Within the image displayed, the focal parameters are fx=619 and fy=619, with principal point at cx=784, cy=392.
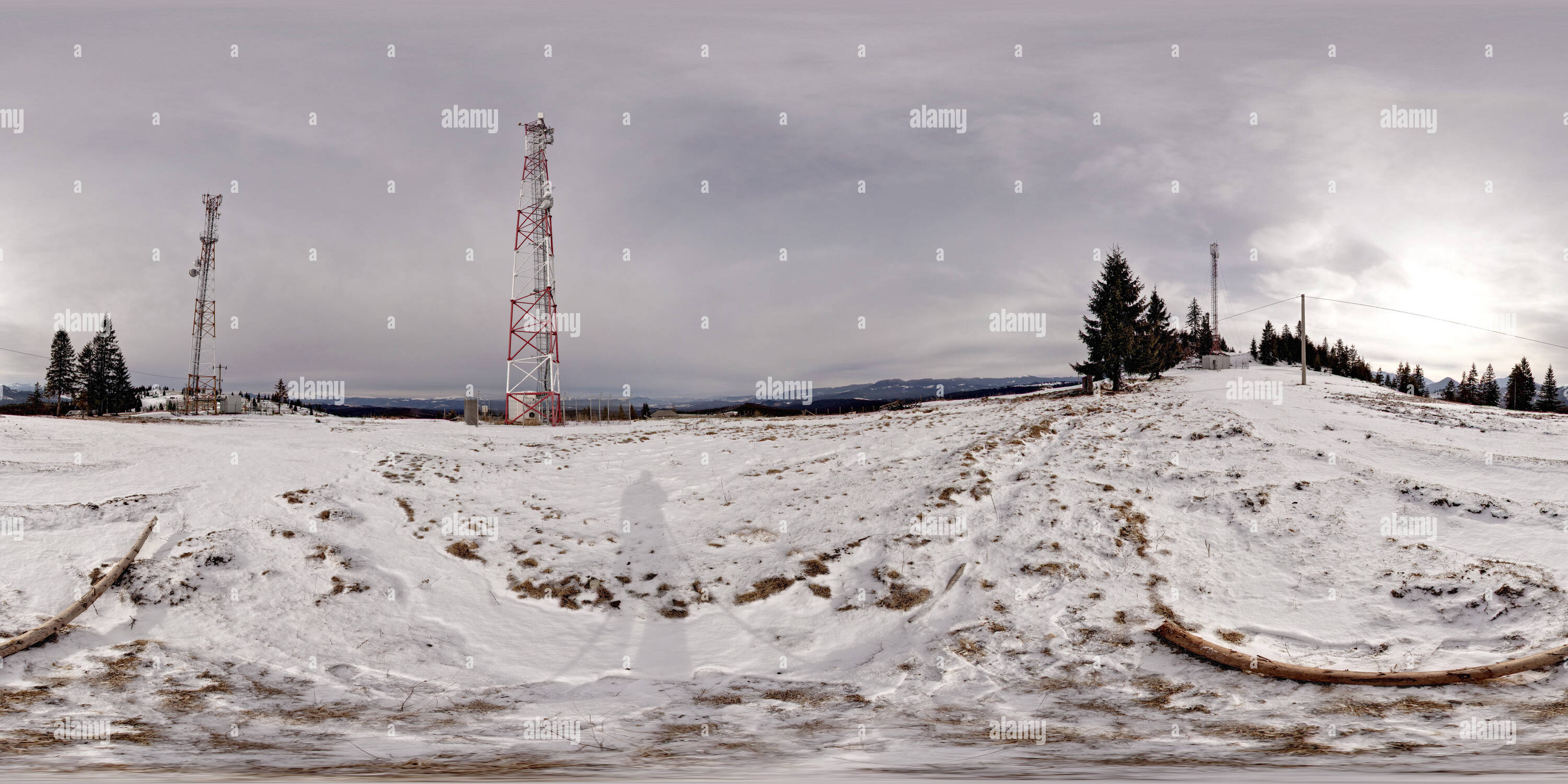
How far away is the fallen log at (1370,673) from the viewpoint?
6.36 metres

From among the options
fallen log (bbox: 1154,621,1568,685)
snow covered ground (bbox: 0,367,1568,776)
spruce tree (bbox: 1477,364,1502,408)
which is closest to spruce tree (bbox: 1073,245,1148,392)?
snow covered ground (bbox: 0,367,1568,776)

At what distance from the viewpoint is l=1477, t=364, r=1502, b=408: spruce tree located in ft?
292

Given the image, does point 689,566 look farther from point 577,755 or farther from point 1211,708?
point 1211,708

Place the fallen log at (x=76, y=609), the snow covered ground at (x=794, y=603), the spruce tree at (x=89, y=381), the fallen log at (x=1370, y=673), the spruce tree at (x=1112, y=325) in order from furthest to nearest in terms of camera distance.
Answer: the spruce tree at (x=89, y=381), the spruce tree at (x=1112, y=325), the fallen log at (x=76, y=609), the fallen log at (x=1370, y=673), the snow covered ground at (x=794, y=603)

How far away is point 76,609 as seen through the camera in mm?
8414

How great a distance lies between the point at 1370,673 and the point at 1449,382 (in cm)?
13758

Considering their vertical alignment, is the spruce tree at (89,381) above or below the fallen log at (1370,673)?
above

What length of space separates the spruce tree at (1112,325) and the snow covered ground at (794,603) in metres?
18.5

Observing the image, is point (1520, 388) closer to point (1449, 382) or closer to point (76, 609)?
point (1449, 382)

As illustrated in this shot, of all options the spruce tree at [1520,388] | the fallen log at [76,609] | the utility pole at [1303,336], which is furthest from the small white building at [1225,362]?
the fallen log at [76,609]

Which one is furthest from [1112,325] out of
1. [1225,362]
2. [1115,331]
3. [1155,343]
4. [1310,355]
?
[1310,355]

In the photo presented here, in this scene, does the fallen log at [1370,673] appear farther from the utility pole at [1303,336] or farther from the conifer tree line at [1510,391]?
the conifer tree line at [1510,391]

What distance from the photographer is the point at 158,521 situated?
10.7 metres

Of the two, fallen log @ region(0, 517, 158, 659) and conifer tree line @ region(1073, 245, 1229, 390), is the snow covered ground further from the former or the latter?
conifer tree line @ region(1073, 245, 1229, 390)
